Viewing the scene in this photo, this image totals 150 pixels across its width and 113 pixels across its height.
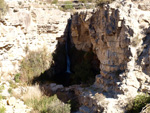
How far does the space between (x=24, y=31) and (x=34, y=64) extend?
278 cm

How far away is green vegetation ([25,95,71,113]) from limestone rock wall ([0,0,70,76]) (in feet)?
12.0

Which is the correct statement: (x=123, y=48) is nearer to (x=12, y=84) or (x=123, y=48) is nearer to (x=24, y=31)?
(x=12, y=84)

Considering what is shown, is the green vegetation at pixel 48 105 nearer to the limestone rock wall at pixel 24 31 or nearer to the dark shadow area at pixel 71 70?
the dark shadow area at pixel 71 70

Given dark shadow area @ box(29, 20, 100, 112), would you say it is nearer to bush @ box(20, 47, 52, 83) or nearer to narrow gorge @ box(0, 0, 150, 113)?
narrow gorge @ box(0, 0, 150, 113)

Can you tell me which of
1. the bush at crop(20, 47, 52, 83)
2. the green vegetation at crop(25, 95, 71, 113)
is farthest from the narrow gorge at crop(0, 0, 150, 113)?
the green vegetation at crop(25, 95, 71, 113)

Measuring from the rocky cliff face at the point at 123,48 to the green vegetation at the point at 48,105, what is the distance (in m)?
2.17

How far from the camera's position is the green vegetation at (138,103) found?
5.93 meters

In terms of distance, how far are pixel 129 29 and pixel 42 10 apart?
9043 millimetres

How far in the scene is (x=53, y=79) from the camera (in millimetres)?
Answer: 13328

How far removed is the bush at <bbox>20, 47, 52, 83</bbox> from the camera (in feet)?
39.7

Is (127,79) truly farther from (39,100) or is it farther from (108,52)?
(39,100)

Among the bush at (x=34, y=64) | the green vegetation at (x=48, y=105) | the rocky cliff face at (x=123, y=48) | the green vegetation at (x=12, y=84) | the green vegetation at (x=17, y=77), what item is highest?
the rocky cliff face at (x=123, y=48)

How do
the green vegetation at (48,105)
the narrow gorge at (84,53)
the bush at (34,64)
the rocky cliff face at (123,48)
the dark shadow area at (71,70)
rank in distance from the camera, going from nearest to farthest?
the rocky cliff face at (123,48)
the narrow gorge at (84,53)
the green vegetation at (48,105)
the dark shadow area at (71,70)
the bush at (34,64)

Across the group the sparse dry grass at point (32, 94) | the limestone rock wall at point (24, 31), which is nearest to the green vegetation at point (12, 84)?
the limestone rock wall at point (24, 31)
